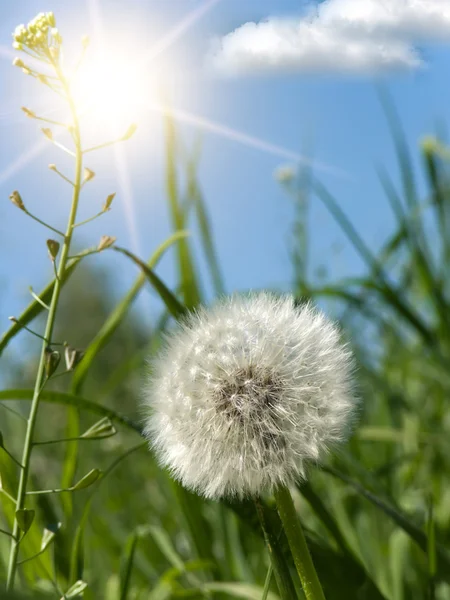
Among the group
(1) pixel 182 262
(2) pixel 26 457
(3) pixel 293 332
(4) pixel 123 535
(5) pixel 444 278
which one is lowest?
(4) pixel 123 535

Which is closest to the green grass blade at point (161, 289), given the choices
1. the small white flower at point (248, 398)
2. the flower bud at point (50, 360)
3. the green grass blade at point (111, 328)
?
the green grass blade at point (111, 328)

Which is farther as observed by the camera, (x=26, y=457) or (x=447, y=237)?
(x=447, y=237)

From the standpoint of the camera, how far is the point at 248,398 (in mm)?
718

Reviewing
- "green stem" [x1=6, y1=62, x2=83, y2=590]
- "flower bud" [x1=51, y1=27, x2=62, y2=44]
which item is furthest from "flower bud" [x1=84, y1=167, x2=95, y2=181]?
"flower bud" [x1=51, y1=27, x2=62, y2=44]

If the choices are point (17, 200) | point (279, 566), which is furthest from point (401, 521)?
point (17, 200)

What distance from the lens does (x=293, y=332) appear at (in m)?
0.74

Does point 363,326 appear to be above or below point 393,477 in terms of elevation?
above

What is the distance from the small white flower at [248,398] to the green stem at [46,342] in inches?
4.8

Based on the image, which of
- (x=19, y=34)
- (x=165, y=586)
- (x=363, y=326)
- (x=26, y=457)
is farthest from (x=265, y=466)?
(x=363, y=326)

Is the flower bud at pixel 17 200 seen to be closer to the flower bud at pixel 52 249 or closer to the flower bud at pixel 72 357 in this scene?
the flower bud at pixel 52 249

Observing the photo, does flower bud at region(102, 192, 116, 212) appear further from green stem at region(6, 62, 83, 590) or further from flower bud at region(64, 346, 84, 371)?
flower bud at region(64, 346, 84, 371)

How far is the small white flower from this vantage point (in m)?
0.69

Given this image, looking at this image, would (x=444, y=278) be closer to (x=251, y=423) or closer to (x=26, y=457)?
(x=251, y=423)

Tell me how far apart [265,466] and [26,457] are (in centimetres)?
22
